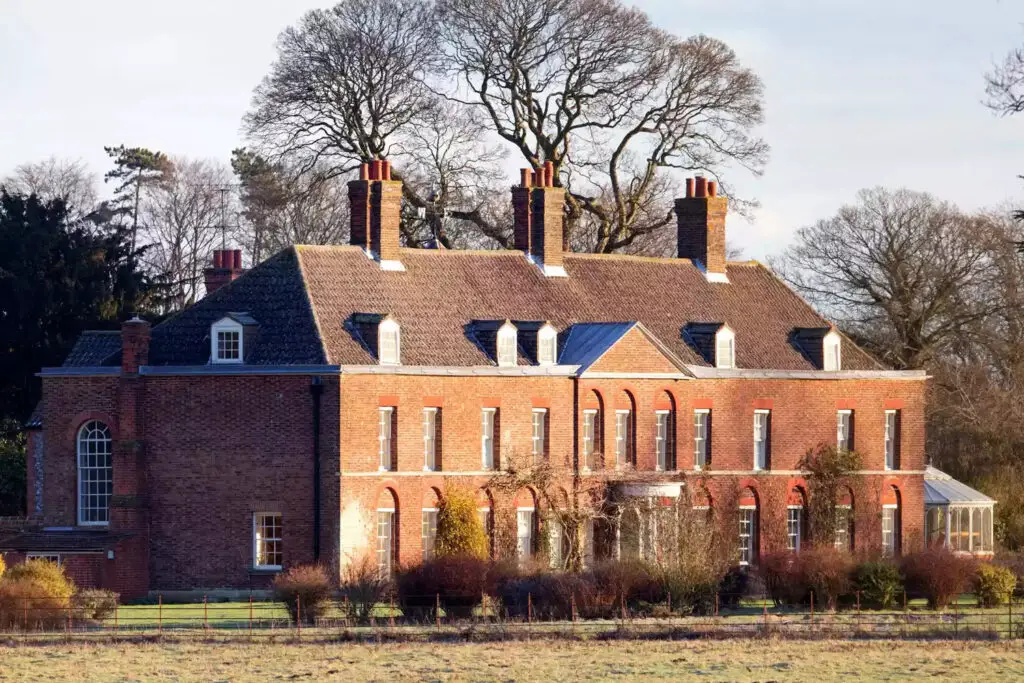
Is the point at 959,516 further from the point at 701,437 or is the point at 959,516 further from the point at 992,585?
the point at 992,585

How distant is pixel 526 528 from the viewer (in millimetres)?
59031

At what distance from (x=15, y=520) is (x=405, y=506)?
46.6 ft

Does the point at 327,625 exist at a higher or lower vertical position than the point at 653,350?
lower

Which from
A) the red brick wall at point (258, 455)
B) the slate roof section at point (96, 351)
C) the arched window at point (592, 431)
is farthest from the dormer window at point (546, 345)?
the slate roof section at point (96, 351)

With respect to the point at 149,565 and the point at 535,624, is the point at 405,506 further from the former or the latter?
the point at 535,624

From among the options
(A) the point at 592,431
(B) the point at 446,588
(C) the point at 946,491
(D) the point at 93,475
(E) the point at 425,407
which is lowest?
(B) the point at 446,588

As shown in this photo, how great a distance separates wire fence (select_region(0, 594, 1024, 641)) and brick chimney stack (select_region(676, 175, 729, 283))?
1707 cm

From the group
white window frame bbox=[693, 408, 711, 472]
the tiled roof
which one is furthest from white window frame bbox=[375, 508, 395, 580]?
white window frame bbox=[693, 408, 711, 472]

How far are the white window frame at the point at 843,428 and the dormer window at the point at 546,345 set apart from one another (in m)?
9.94

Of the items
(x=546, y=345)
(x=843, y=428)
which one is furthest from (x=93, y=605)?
(x=843, y=428)

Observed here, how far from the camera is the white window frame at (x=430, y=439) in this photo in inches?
2265

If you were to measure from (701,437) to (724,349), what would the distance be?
258 cm

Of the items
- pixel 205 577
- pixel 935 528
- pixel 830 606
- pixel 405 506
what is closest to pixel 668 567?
pixel 830 606

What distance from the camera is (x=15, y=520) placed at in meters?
64.9
